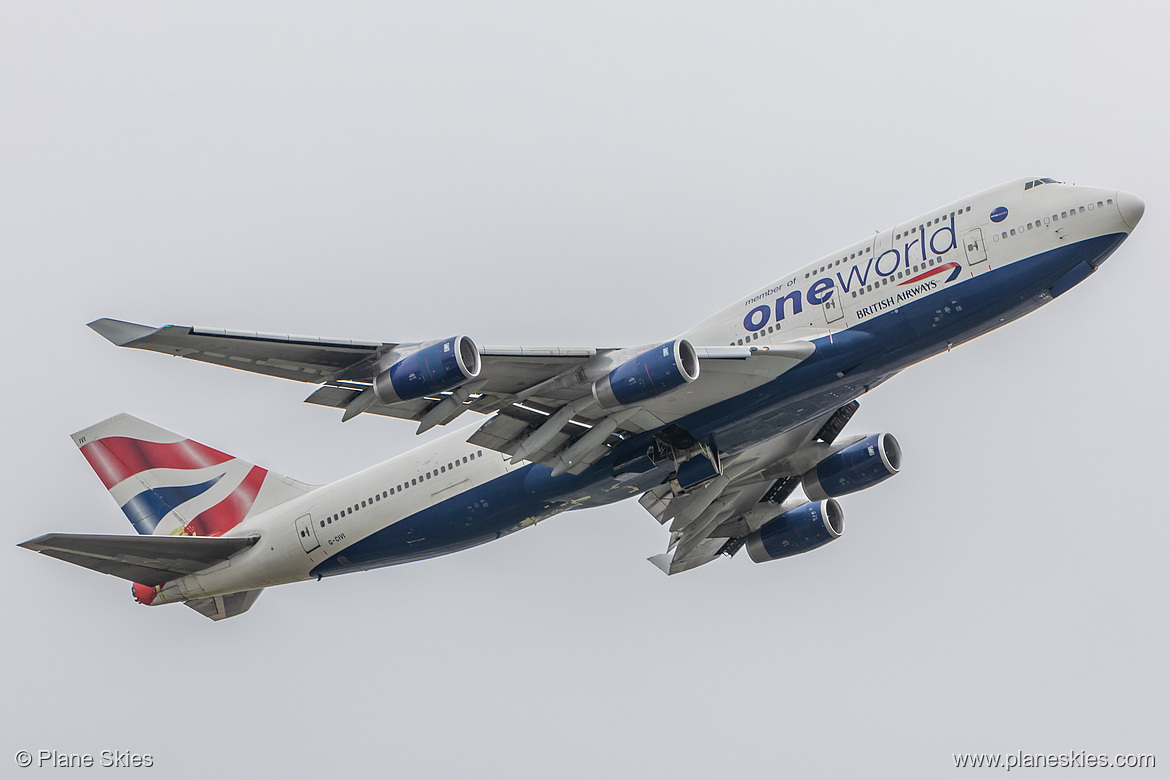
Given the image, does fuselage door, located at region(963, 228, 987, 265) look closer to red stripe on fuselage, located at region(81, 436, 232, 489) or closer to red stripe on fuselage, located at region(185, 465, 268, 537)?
red stripe on fuselage, located at region(185, 465, 268, 537)

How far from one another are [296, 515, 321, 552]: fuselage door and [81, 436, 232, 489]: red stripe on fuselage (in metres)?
4.68

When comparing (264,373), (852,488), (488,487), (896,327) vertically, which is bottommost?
(852,488)

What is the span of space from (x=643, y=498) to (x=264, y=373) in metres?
13.5

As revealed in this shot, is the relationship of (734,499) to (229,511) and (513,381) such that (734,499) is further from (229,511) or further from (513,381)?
(229,511)

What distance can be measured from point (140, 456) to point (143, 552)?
5368mm

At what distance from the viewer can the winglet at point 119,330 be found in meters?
21.1

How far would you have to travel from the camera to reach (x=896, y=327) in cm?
2695

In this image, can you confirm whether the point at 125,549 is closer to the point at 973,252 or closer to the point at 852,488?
the point at 852,488

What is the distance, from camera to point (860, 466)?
3434 centimetres

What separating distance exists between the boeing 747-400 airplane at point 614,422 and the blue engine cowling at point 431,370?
46mm

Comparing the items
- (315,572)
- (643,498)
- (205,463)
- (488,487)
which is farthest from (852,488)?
(205,463)

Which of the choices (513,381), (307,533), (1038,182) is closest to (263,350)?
(513,381)

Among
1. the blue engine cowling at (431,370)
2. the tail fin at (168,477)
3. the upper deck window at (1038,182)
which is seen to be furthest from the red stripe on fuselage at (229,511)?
the upper deck window at (1038,182)

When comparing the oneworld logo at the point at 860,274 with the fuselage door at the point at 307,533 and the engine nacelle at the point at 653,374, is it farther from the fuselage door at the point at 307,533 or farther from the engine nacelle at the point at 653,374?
the fuselage door at the point at 307,533
